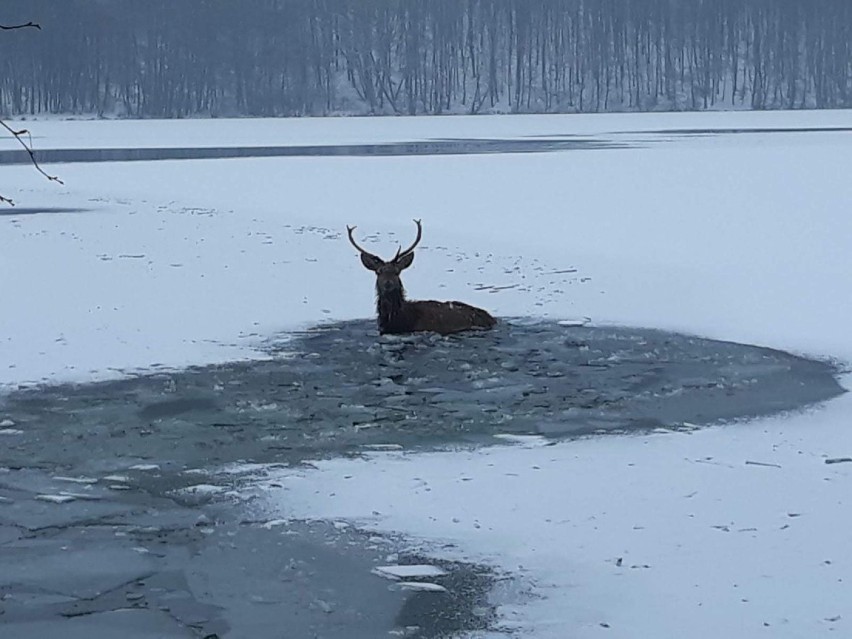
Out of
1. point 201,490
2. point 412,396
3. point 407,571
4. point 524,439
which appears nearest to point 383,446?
point 524,439

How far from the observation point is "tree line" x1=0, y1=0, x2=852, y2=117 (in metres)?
93.5

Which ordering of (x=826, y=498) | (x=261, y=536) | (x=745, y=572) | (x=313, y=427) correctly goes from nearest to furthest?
1. (x=745, y=572)
2. (x=261, y=536)
3. (x=826, y=498)
4. (x=313, y=427)

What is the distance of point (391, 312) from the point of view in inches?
422

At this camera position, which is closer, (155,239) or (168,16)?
(155,239)

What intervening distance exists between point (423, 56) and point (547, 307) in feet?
301

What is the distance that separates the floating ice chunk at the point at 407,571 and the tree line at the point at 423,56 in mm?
87630

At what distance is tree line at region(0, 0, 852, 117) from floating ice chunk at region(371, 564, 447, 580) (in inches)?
3450

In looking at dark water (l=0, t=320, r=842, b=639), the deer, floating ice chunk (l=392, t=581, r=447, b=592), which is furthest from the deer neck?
floating ice chunk (l=392, t=581, r=447, b=592)

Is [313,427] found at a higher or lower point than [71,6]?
lower

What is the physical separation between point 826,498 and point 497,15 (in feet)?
335

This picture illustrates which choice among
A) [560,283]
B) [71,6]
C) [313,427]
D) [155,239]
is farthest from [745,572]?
[71,6]

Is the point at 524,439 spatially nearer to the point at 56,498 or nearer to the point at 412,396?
the point at 412,396

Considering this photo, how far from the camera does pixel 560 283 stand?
528 inches

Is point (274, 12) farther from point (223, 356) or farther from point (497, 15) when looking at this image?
point (223, 356)
